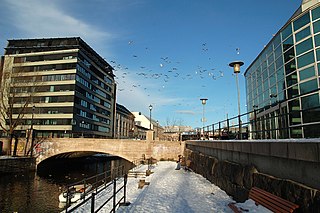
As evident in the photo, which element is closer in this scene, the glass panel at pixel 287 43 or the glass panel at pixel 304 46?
the glass panel at pixel 304 46

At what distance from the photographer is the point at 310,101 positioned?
2098 centimetres

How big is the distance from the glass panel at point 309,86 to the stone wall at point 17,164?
3551 cm

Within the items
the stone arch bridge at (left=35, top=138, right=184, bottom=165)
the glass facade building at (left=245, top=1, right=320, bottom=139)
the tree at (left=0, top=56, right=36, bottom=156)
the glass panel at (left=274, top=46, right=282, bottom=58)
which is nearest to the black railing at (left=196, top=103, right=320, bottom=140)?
the glass facade building at (left=245, top=1, right=320, bottom=139)

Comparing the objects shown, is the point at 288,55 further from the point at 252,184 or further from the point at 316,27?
the point at 252,184

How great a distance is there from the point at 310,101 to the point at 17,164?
36.8 metres

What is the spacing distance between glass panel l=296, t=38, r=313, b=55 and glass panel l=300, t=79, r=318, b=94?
3.34 meters

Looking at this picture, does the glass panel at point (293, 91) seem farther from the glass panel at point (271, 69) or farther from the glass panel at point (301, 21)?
the glass panel at point (301, 21)

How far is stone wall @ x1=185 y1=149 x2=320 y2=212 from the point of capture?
14.4 ft

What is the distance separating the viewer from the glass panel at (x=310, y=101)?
20219 millimetres

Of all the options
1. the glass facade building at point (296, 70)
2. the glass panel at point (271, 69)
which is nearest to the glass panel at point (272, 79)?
the glass facade building at point (296, 70)

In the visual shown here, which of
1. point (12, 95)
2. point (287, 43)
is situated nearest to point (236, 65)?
point (287, 43)

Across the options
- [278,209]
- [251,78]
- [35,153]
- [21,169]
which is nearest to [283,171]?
[278,209]

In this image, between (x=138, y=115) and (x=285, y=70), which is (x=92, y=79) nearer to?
(x=285, y=70)

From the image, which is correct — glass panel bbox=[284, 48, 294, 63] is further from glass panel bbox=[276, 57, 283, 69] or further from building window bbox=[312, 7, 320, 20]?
building window bbox=[312, 7, 320, 20]
